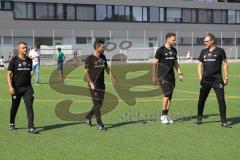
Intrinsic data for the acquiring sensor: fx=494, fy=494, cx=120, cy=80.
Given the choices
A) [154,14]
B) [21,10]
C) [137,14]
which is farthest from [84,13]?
[154,14]

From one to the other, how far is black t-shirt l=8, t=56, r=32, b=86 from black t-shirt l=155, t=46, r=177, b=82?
2.95 metres

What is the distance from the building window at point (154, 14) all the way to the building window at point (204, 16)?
709cm

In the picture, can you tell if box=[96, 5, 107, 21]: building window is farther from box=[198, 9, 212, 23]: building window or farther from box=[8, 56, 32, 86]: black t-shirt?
box=[8, 56, 32, 86]: black t-shirt

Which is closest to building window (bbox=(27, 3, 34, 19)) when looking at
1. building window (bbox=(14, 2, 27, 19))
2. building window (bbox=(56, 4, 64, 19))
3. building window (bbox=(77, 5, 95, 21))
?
building window (bbox=(14, 2, 27, 19))

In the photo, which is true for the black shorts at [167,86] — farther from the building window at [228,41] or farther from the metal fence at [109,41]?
the building window at [228,41]

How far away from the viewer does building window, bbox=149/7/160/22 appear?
67.3 m

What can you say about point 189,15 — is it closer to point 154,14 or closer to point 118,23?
point 154,14

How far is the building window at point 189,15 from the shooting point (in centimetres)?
6988

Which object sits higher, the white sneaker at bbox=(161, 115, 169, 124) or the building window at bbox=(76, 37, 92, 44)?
the building window at bbox=(76, 37, 92, 44)

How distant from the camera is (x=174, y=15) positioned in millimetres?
69438

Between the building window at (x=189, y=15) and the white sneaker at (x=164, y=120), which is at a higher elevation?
the building window at (x=189, y=15)

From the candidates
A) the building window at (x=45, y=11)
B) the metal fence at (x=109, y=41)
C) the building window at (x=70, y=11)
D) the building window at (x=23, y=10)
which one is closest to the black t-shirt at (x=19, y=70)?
the metal fence at (x=109, y=41)

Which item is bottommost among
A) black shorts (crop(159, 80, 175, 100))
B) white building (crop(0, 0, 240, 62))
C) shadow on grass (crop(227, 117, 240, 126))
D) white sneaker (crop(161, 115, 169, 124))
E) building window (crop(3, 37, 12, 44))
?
shadow on grass (crop(227, 117, 240, 126))

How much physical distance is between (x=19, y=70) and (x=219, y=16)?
6529cm
